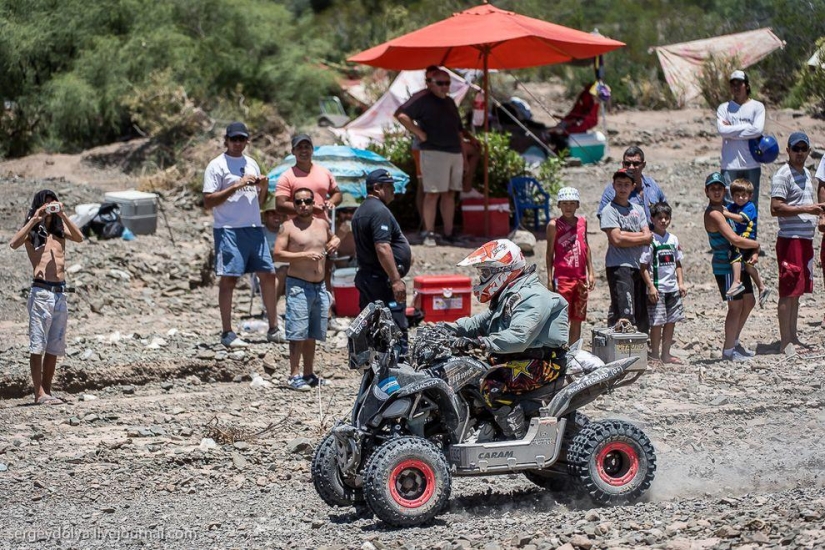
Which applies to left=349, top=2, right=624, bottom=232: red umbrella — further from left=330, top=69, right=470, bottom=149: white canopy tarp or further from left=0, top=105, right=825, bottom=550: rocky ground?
left=330, top=69, right=470, bottom=149: white canopy tarp

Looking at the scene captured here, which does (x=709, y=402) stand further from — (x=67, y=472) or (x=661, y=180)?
(x=661, y=180)

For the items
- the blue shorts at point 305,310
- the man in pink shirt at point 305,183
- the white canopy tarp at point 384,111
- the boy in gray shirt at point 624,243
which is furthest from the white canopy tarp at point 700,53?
the blue shorts at point 305,310

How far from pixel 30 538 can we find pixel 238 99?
17.0 metres

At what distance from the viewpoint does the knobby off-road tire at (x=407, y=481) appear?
20.1 ft

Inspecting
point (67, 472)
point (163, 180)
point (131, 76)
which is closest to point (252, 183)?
point (67, 472)

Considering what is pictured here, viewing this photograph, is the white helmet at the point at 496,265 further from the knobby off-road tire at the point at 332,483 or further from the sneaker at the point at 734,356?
the sneaker at the point at 734,356

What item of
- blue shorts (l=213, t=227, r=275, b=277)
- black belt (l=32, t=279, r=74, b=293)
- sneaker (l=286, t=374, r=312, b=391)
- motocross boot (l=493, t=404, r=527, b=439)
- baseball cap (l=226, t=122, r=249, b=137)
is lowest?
sneaker (l=286, t=374, r=312, b=391)

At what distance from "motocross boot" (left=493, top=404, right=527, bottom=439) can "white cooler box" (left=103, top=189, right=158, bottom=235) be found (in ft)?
32.7

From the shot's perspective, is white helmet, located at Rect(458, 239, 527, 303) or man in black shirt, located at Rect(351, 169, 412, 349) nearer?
white helmet, located at Rect(458, 239, 527, 303)

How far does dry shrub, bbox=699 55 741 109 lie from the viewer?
75.6ft

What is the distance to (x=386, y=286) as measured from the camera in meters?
9.29

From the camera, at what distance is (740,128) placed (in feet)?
40.7

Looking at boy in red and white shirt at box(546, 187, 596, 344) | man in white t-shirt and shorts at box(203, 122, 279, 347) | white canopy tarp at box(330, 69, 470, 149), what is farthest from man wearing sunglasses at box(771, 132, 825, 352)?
white canopy tarp at box(330, 69, 470, 149)

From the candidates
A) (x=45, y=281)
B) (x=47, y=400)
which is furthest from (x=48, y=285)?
(x=47, y=400)
